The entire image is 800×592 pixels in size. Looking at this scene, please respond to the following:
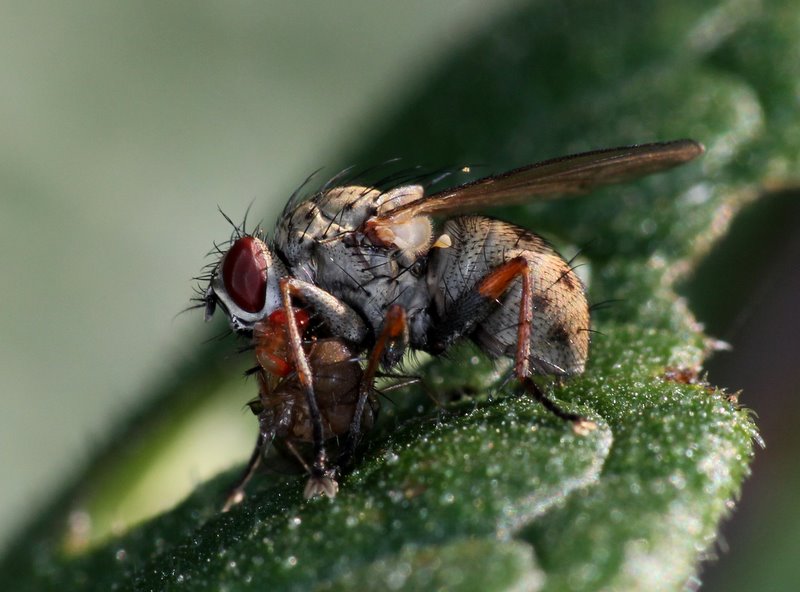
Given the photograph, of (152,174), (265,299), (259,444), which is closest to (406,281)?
(265,299)

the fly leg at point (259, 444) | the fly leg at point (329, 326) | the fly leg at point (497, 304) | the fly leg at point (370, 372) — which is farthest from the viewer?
the fly leg at point (259, 444)

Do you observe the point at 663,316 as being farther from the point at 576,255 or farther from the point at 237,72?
the point at 237,72

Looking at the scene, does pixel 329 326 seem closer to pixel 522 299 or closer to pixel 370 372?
pixel 370 372

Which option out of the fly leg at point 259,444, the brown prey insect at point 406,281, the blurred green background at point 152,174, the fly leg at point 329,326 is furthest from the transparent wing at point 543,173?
the blurred green background at point 152,174

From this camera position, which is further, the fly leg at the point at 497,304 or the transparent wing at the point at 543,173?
the transparent wing at the point at 543,173

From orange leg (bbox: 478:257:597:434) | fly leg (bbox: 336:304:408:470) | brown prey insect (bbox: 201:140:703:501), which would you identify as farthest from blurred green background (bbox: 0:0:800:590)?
orange leg (bbox: 478:257:597:434)

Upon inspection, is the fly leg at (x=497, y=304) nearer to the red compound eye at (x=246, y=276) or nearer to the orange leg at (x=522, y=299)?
the orange leg at (x=522, y=299)

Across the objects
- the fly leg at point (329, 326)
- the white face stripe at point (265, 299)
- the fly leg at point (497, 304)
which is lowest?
the fly leg at point (497, 304)
